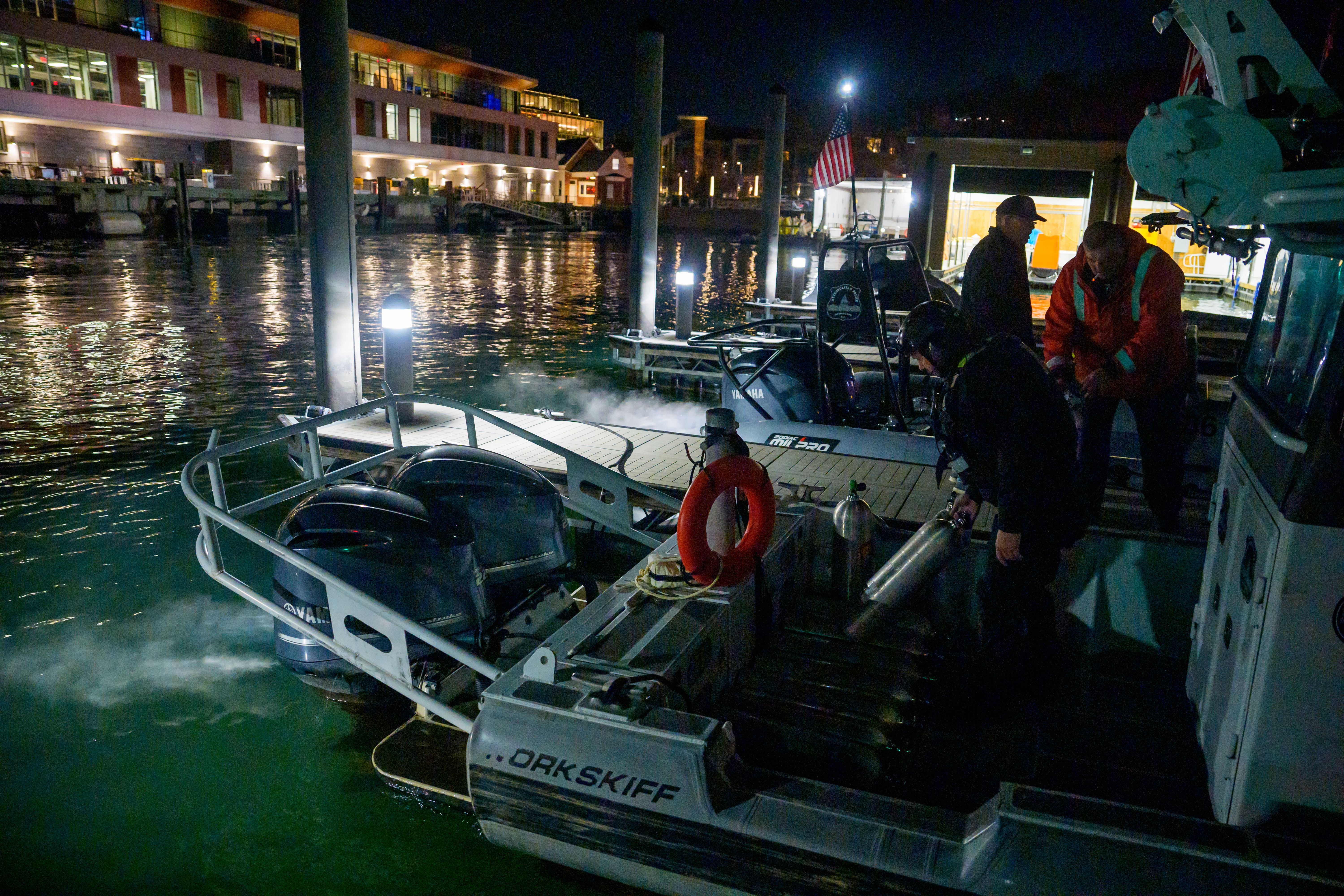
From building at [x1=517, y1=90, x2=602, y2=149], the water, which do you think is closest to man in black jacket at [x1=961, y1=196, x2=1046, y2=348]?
the water

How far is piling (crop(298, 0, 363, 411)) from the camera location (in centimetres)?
830

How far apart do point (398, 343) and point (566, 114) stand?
11728 centimetres

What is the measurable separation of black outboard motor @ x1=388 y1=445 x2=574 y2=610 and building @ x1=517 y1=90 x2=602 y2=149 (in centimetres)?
10980

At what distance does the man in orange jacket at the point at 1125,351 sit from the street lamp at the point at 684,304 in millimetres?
11202

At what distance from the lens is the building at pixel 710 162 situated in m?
103

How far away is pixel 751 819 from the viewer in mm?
2838

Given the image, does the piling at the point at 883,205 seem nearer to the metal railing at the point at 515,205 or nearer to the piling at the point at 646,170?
the piling at the point at 646,170

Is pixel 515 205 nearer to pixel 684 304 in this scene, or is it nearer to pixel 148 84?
pixel 148 84

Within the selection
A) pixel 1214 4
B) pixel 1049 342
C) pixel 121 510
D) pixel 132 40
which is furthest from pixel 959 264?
pixel 132 40

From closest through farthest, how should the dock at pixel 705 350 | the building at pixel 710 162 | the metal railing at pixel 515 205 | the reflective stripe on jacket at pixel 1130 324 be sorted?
1. the reflective stripe on jacket at pixel 1130 324
2. the dock at pixel 705 350
3. the metal railing at pixel 515 205
4. the building at pixel 710 162

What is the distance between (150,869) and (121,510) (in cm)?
508

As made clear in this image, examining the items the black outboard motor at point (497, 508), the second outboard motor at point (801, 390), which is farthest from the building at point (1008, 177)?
the black outboard motor at point (497, 508)

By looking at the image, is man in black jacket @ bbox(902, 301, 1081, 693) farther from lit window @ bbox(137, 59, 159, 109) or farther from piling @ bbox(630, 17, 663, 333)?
lit window @ bbox(137, 59, 159, 109)

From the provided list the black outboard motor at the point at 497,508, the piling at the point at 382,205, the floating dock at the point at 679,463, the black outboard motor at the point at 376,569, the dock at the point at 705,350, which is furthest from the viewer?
the piling at the point at 382,205
